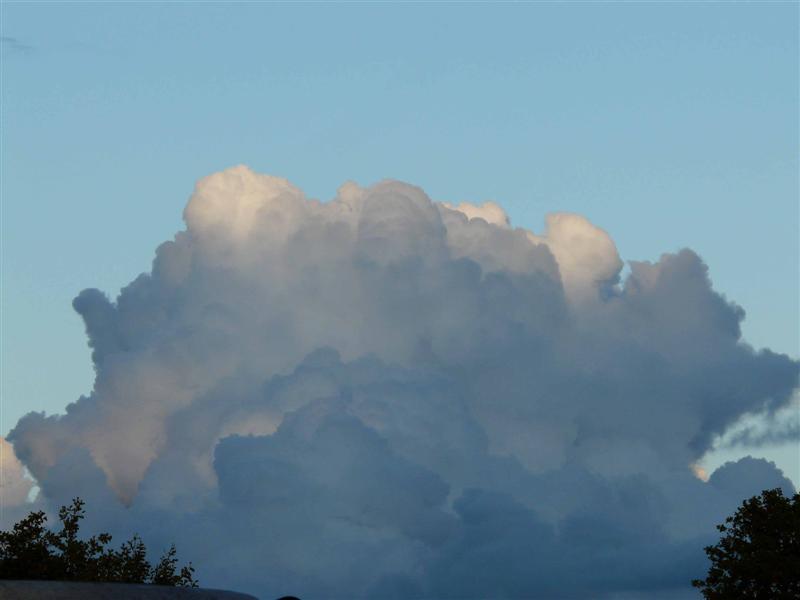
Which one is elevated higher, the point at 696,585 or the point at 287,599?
the point at 696,585

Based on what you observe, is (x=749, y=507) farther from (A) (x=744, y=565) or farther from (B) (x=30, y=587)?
(B) (x=30, y=587)

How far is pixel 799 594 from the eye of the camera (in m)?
83.0

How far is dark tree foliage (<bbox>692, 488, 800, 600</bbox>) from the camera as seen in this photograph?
272 ft

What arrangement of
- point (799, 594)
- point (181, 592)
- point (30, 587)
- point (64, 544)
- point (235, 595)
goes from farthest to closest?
point (64, 544)
point (799, 594)
point (235, 595)
point (181, 592)
point (30, 587)

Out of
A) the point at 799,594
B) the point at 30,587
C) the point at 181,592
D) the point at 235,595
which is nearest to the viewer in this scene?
the point at 30,587

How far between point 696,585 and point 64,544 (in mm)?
39451

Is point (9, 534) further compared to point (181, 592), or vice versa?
point (9, 534)

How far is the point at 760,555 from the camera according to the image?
8344cm

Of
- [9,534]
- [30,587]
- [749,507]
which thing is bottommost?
[30,587]

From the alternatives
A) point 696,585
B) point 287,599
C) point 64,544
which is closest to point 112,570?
point 64,544

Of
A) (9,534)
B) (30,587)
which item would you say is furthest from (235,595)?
(9,534)

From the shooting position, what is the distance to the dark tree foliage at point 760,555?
8281cm

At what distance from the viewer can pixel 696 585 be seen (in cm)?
8525

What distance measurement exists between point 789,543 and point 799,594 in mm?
3420
